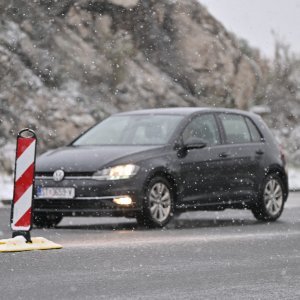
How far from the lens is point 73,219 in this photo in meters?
18.4

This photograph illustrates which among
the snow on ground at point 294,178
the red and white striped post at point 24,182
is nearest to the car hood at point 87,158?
the red and white striped post at point 24,182

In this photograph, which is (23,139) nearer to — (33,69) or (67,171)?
(67,171)

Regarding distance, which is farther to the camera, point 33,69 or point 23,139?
point 33,69

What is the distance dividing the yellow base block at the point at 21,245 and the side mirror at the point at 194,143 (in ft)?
12.4

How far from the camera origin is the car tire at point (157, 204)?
1592 centimetres

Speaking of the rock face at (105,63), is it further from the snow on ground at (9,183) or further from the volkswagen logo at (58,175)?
the volkswagen logo at (58,175)

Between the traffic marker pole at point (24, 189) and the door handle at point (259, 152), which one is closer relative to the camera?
the traffic marker pole at point (24, 189)

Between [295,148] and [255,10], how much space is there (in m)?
14.1

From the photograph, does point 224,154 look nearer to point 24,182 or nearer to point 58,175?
point 58,175

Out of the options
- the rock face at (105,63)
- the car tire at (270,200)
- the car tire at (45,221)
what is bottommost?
the car tire at (45,221)

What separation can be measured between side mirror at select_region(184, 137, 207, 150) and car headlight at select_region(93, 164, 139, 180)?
1.08 m

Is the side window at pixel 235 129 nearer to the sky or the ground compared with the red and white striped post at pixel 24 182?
nearer to the sky

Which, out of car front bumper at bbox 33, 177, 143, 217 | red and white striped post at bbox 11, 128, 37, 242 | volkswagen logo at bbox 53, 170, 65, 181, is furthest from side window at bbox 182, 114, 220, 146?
red and white striped post at bbox 11, 128, 37, 242

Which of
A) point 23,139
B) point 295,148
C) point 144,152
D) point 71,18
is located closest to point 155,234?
point 144,152
